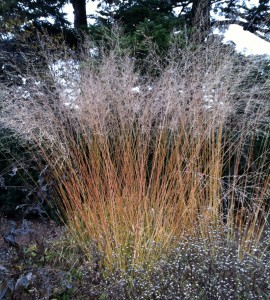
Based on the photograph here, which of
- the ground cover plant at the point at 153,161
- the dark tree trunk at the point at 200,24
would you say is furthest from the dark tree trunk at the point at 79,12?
the ground cover plant at the point at 153,161

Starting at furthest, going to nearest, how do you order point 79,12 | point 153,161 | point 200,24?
point 79,12, point 200,24, point 153,161

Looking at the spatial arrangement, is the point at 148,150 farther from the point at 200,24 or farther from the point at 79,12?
the point at 79,12

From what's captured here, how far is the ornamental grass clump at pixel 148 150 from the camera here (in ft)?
8.18


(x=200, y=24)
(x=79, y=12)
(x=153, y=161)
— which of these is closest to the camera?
(x=153, y=161)

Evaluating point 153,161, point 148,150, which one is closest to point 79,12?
point 148,150

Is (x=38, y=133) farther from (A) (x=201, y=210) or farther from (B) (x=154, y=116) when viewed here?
(A) (x=201, y=210)

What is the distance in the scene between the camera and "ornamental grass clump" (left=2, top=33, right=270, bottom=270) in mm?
2492

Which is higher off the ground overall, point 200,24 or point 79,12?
point 79,12

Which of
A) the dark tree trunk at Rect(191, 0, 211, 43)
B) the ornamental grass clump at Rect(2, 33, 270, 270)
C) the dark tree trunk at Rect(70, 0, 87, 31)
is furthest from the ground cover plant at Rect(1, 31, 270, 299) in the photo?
the dark tree trunk at Rect(70, 0, 87, 31)

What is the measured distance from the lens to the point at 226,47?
115 inches

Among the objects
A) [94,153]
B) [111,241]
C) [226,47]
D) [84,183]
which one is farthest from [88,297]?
[226,47]

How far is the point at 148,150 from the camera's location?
8.85ft

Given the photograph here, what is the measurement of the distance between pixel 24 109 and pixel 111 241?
1.20 meters

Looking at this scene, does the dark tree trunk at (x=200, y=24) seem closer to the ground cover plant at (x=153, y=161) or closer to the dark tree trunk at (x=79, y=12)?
the ground cover plant at (x=153, y=161)
